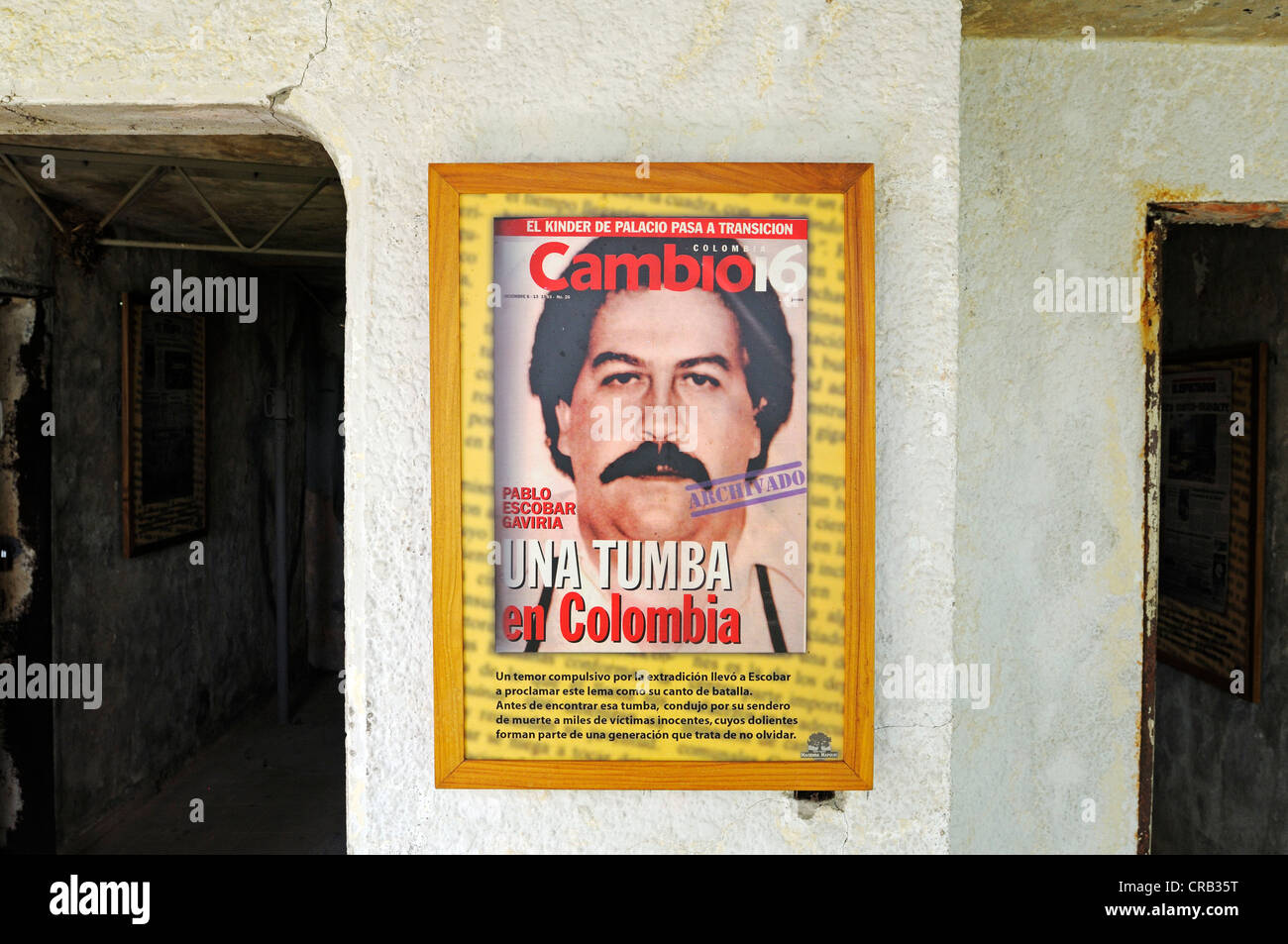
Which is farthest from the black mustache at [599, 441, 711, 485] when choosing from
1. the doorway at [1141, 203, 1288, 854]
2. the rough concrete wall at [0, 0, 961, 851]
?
the doorway at [1141, 203, 1288, 854]

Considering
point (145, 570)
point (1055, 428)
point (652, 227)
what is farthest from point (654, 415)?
point (145, 570)

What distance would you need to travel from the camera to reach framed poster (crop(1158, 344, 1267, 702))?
3.04m

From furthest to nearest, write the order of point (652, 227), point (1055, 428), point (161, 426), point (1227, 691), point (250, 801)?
1. point (161, 426)
2. point (250, 801)
3. point (1227, 691)
4. point (1055, 428)
5. point (652, 227)

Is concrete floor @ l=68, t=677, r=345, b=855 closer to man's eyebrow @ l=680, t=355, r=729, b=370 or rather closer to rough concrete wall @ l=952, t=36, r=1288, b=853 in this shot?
rough concrete wall @ l=952, t=36, r=1288, b=853

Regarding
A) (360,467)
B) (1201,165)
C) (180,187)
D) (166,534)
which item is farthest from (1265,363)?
(166,534)

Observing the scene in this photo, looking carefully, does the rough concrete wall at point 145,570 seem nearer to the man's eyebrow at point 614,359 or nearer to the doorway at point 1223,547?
the man's eyebrow at point 614,359

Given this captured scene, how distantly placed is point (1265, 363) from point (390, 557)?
3310mm

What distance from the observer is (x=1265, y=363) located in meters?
3.02

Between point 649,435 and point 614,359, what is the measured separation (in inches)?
5.9

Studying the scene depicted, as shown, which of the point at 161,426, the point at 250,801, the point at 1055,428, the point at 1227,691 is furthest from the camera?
the point at 161,426

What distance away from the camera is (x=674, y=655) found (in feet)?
4.62

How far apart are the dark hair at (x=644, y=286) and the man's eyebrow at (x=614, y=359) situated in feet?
0.08

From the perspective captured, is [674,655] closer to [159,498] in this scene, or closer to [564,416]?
[564,416]

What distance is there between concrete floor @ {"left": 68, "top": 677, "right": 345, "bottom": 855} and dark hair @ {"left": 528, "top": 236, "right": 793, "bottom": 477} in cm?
325
